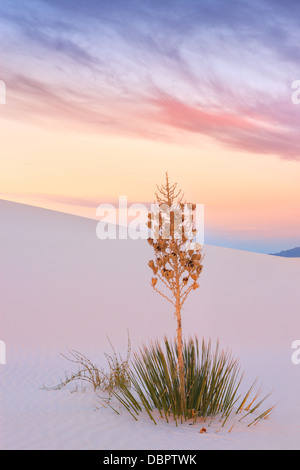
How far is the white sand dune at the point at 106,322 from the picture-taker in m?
6.25

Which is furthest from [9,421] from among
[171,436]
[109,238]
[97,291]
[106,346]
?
[109,238]

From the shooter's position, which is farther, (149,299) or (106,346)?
(149,299)

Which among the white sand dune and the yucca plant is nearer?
the white sand dune

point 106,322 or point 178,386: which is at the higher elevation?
point 178,386

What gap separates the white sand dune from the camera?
625 cm

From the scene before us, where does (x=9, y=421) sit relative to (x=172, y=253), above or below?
below

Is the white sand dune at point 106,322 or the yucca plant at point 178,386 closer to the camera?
the white sand dune at point 106,322

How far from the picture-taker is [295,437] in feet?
22.2

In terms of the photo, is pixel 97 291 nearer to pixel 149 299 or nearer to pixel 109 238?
pixel 149 299

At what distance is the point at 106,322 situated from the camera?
16750 millimetres

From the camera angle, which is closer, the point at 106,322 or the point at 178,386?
the point at 178,386

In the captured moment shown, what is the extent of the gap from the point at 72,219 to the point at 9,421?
28.0 m
